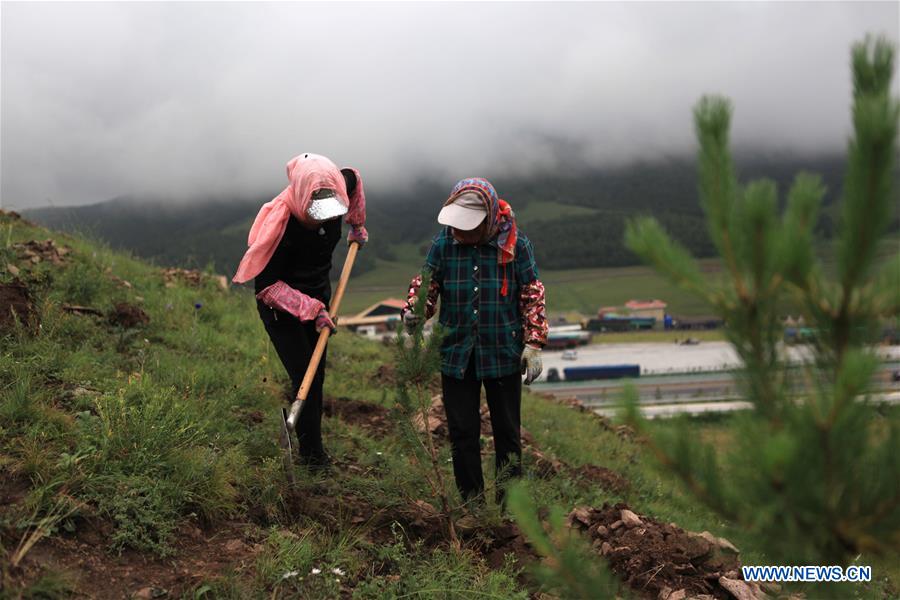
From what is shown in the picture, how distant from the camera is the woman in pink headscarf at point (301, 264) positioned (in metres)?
3.80

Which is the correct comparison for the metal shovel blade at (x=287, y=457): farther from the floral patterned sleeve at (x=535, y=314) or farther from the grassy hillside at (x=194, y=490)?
the floral patterned sleeve at (x=535, y=314)

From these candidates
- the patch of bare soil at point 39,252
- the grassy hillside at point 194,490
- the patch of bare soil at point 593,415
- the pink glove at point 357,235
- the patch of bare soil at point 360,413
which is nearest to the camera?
the grassy hillside at point 194,490

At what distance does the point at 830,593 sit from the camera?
4.66 ft

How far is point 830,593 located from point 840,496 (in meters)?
A: 0.29

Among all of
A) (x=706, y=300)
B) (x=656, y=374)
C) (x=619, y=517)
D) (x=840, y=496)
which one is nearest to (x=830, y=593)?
(x=840, y=496)

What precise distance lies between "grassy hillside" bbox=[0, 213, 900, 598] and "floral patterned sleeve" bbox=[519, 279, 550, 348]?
984 mm

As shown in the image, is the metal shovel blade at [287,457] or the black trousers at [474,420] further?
the black trousers at [474,420]

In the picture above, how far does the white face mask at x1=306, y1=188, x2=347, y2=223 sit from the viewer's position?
3.72 m

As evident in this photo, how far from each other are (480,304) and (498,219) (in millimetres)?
531

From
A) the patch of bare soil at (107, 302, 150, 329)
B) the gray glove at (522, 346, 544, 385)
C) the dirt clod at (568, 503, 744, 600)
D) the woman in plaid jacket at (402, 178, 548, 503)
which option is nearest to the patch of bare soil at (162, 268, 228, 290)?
the patch of bare soil at (107, 302, 150, 329)

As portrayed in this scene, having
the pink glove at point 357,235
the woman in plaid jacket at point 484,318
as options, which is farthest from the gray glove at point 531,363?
the pink glove at point 357,235

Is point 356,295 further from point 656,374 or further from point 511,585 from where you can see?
point 511,585

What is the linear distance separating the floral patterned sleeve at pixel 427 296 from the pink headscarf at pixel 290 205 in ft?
2.19

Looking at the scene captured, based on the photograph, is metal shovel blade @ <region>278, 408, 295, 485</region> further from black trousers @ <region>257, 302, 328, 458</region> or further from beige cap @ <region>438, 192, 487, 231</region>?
beige cap @ <region>438, 192, 487, 231</region>
